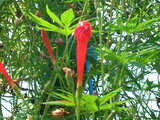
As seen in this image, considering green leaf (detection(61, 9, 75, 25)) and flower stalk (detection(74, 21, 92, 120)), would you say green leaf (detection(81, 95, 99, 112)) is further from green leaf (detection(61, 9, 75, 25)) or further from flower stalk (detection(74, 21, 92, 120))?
green leaf (detection(61, 9, 75, 25))

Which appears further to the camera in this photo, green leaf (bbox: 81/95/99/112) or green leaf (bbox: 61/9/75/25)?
green leaf (bbox: 61/9/75/25)

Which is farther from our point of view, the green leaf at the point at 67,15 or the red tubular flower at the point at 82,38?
the green leaf at the point at 67,15

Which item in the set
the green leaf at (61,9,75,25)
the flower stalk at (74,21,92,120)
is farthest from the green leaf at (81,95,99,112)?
the green leaf at (61,9,75,25)

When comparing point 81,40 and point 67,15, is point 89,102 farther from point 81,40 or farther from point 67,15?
point 67,15

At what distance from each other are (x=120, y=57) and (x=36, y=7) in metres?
0.63

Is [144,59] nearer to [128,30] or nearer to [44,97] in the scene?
[128,30]

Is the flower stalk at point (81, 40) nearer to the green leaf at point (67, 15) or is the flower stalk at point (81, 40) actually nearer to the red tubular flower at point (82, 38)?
the red tubular flower at point (82, 38)

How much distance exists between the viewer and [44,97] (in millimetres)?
1164

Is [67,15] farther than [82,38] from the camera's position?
Yes

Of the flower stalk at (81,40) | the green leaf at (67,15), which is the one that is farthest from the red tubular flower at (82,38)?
the green leaf at (67,15)

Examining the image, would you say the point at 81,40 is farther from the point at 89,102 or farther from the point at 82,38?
the point at 89,102

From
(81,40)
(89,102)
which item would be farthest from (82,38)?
(89,102)

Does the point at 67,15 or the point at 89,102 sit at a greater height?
the point at 67,15

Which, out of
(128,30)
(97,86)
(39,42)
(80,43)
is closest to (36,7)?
(39,42)
